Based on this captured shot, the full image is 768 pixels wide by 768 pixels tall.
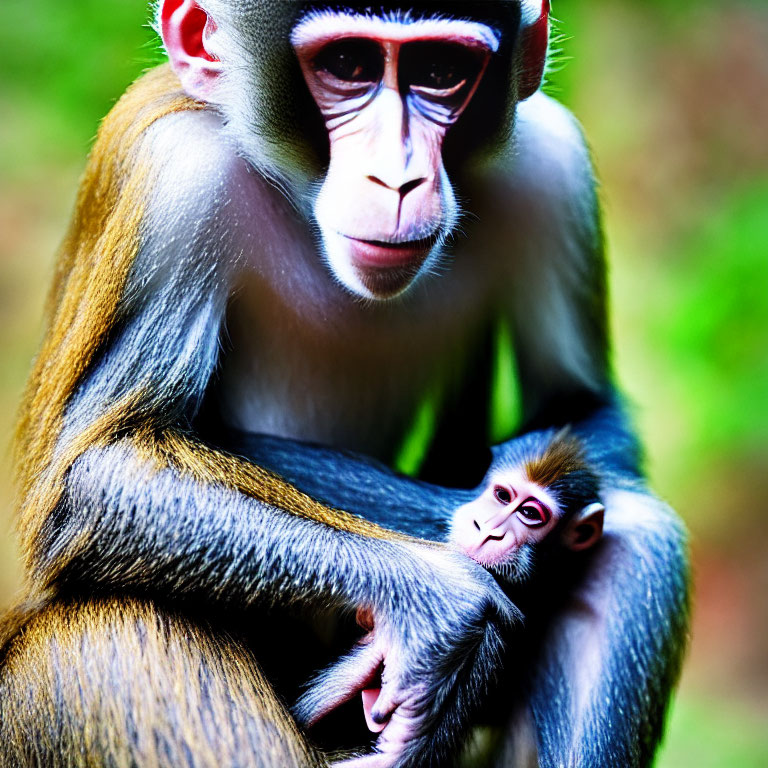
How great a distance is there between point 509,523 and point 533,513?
0.28ft

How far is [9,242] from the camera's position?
8.29 m

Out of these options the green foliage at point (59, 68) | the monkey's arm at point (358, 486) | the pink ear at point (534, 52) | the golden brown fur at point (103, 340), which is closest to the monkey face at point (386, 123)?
the pink ear at point (534, 52)

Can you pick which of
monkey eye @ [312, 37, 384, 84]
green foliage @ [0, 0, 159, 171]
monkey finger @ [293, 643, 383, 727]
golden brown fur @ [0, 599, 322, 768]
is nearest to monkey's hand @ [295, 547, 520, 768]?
monkey finger @ [293, 643, 383, 727]

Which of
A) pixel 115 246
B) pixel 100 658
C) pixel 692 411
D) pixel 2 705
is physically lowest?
pixel 692 411

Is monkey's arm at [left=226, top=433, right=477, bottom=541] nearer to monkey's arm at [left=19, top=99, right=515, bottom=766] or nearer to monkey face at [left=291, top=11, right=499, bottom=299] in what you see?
monkey's arm at [left=19, top=99, right=515, bottom=766]

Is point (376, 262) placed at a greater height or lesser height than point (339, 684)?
greater

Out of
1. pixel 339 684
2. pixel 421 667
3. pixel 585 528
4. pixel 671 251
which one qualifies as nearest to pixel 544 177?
pixel 585 528

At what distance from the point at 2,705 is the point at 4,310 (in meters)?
5.27

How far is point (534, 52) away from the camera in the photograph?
3324 mm

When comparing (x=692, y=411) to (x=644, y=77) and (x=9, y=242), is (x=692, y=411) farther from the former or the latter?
(x=9, y=242)

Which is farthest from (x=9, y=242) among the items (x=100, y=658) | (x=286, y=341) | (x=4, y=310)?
(x=100, y=658)

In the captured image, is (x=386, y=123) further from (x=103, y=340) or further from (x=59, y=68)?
(x=59, y=68)

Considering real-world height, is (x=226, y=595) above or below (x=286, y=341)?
below

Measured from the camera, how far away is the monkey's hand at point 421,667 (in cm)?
304
